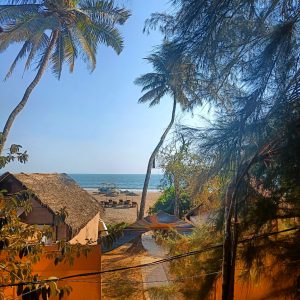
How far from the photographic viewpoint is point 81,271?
7000 mm

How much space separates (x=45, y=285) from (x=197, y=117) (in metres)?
2.49

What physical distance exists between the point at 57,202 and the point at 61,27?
652 centimetres

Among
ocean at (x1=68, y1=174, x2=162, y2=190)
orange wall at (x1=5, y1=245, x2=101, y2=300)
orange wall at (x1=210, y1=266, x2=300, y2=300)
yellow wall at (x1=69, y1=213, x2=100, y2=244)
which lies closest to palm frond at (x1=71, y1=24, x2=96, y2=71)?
yellow wall at (x1=69, y1=213, x2=100, y2=244)

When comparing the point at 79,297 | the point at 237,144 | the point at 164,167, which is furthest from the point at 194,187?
the point at 164,167

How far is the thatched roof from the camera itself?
1231 cm

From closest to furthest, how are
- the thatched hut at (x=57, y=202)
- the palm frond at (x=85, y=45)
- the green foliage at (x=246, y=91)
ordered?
the green foliage at (x=246, y=91) < the thatched hut at (x=57, y=202) < the palm frond at (x=85, y=45)

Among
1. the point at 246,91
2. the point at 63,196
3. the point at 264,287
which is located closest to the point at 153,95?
the point at 63,196

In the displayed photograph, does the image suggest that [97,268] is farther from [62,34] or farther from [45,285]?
[62,34]

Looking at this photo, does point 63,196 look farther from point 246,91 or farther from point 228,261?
point 246,91

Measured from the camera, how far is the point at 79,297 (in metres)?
7.06

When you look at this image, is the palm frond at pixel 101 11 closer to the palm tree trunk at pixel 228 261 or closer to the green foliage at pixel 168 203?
the palm tree trunk at pixel 228 261

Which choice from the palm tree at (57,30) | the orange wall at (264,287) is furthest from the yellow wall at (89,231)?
the orange wall at (264,287)

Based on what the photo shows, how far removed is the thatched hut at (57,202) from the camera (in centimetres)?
1176

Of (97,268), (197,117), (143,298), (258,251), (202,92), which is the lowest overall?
(143,298)
